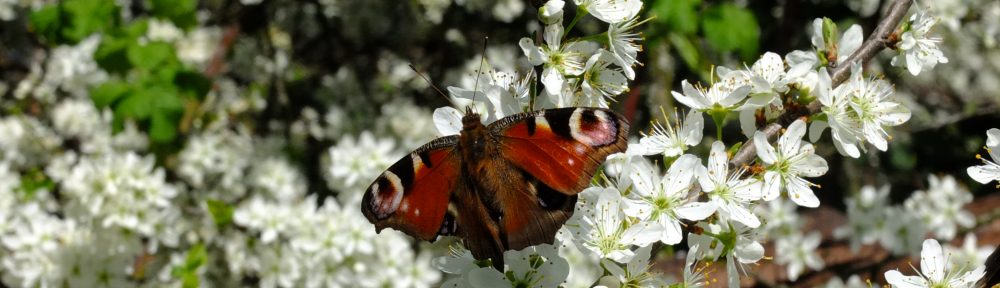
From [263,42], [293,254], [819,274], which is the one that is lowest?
[819,274]

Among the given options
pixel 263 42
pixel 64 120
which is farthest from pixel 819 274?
pixel 64 120

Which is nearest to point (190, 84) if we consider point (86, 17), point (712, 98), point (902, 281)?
point (86, 17)

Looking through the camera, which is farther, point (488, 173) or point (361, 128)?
point (361, 128)

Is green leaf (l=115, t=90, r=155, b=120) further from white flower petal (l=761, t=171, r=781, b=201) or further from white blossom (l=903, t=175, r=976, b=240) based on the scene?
white blossom (l=903, t=175, r=976, b=240)

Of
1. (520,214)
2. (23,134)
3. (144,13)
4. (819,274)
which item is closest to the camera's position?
(520,214)

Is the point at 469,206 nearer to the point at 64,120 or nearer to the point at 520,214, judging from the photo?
the point at 520,214

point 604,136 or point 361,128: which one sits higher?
point 604,136

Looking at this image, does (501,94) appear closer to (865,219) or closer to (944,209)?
(865,219)
